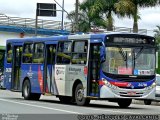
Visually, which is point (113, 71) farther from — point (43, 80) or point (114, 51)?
point (43, 80)

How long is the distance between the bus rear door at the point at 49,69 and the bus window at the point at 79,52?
194 centimetres

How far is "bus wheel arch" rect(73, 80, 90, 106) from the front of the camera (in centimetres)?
2500

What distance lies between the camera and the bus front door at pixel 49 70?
27.5 meters

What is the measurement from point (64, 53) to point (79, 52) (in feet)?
4.47

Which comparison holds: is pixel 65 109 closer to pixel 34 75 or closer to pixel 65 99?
pixel 65 99

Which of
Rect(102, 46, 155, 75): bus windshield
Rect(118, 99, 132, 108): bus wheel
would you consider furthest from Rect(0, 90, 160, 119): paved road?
Rect(102, 46, 155, 75): bus windshield

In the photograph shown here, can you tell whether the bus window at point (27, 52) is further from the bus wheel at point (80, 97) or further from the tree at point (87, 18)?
the tree at point (87, 18)

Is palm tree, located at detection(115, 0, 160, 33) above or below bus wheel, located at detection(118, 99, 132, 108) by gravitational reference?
above

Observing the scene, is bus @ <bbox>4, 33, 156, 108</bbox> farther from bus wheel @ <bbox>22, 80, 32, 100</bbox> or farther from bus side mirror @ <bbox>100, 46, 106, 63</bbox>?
bus wheel @ <bbox>22, 80, 32, 100</bbox>

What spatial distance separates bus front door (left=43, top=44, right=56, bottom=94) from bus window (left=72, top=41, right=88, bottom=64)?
1.96 meters

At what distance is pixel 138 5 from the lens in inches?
1757

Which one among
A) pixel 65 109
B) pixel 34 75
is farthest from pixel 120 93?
pixel 34 75

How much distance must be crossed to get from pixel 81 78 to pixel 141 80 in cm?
247

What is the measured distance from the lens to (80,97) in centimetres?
2528
